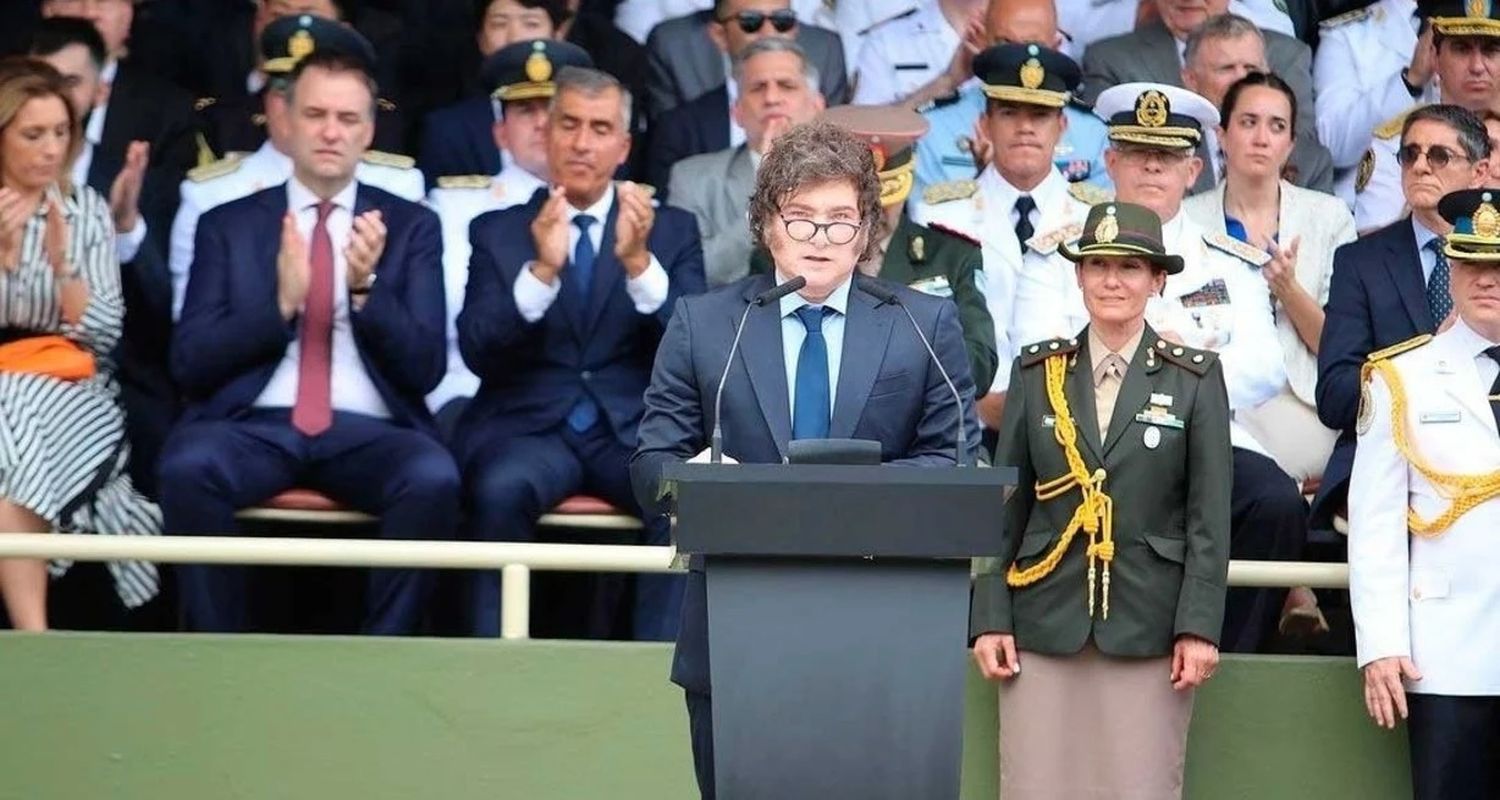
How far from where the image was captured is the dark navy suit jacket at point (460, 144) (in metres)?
8.54

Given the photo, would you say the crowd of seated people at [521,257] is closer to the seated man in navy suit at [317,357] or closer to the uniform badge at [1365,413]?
the seated man in navy suit at [317,357]

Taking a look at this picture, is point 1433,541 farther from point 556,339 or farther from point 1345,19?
point 1345,19

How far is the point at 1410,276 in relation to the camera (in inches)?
282

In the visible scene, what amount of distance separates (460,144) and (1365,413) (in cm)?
330

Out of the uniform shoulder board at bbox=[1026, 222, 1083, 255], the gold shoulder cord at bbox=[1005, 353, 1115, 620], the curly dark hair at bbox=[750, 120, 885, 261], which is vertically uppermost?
the curly dark hair at bbox=[750, 120, 885, 261]

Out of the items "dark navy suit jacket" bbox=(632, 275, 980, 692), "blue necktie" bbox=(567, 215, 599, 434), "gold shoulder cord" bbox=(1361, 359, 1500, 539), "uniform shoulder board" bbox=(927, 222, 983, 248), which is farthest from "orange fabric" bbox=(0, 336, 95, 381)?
"gold shoulder cord" bbox=(1361, 359, 1500, 539)

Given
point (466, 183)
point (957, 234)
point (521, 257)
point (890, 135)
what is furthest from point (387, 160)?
point (957, 234)

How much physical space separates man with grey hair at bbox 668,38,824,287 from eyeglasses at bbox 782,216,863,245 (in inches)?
131

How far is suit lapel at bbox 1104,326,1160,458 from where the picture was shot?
617cm

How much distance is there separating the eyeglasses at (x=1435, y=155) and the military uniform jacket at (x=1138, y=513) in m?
1.50

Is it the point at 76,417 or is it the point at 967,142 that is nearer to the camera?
the point at 76,417

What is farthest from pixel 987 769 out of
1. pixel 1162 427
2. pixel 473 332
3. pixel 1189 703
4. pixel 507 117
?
pixel 507 117

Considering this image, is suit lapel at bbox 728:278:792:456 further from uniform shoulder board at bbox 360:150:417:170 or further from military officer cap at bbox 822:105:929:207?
uniform shoulder board at bbox 360:150:417:170

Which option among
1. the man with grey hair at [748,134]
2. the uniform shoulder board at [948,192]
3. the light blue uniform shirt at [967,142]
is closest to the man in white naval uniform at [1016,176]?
the uniform shoulder board at [948,192]
